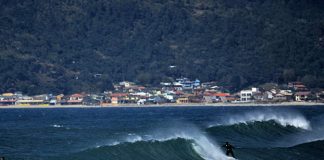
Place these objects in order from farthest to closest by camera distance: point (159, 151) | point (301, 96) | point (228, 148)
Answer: point (301, 96) → point (159, 151) → point (228, 148)

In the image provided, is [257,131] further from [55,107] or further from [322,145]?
[55,107]

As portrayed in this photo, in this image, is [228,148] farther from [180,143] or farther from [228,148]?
[180,143]

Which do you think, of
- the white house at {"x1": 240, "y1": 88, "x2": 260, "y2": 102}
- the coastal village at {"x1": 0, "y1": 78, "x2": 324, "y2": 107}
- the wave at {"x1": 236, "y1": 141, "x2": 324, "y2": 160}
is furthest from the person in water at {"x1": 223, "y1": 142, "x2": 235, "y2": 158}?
the coastal village at {"x1": 0, "y1": 78, "x2": 324, "y2": 107}

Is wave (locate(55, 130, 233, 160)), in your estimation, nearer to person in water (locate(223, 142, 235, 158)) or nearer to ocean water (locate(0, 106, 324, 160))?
ocean water (locate(0, 106, 324, 160))

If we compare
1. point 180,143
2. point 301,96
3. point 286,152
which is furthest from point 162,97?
point 180,143

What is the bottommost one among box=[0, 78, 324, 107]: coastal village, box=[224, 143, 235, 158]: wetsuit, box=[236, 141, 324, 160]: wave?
box=[236, 141, 324, 160]: wave

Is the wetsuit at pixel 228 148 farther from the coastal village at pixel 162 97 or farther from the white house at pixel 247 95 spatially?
the coastal village at pixel 162 97

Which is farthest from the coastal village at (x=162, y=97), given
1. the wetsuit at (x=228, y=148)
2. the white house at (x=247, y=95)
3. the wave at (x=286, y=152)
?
the wetsuit at (x=228, y=148)

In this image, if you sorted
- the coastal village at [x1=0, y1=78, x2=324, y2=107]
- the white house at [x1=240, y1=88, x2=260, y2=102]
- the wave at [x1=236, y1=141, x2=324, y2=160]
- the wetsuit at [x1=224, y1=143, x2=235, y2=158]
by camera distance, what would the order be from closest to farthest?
1. the wetsuit at [x1=224, y1=143, x2=235, y2=158]
2. the wave at [x1=236, y1=141, x2=324, y2=160]
3. the white house at [x1=240, y1=88, x2=260, y2=102]
4. the coastal village at [x1=0, y1=78, x2=324, y2=107]
